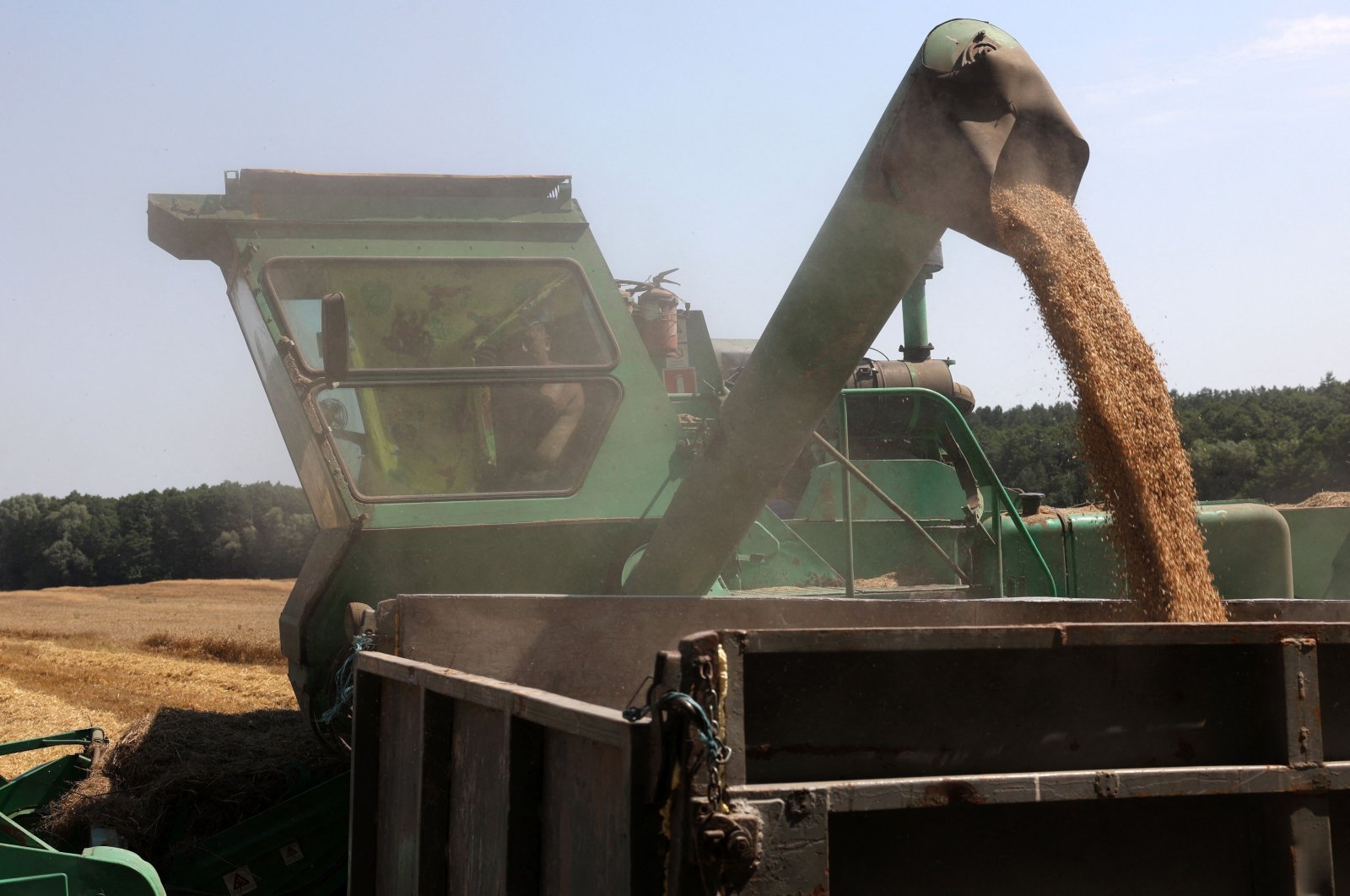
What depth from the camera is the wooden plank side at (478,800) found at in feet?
7.31

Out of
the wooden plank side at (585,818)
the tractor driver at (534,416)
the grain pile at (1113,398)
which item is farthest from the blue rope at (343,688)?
the grain pile at (1113,398)

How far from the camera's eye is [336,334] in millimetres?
4246

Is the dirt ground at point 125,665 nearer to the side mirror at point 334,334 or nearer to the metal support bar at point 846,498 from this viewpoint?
the side mirror at point 334,334

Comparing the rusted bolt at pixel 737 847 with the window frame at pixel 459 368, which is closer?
the rusted bolt at pixel 737 847

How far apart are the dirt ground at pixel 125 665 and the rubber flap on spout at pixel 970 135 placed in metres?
4.77

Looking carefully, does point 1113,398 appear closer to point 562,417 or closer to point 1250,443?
point 562,417

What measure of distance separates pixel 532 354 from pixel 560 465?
43cm

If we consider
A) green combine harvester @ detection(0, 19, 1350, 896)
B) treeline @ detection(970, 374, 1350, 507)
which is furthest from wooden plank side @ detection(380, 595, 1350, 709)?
treeline @ detection(970, 374, 1350, 507)

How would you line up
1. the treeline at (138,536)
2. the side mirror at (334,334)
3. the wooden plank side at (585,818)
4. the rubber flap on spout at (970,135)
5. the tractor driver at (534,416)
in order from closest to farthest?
the wooden plank side at (585,818), the rubber flap on spout at (970,135), the side mirror at (334,334), the tractor driver at (534,416), the treeline at (138,536)

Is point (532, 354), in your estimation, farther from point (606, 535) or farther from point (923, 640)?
point (923, 640)

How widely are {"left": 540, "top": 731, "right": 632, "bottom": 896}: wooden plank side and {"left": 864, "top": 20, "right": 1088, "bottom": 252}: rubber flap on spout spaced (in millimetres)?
2059

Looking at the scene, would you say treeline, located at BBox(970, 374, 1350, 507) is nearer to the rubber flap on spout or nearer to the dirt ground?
Result: the dirt ground

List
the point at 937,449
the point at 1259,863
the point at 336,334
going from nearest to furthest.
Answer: the point at 1259,863 < the point at 336,334 < the point at 937,449

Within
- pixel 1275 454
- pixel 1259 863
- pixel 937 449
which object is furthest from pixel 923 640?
pixel 1275 454
